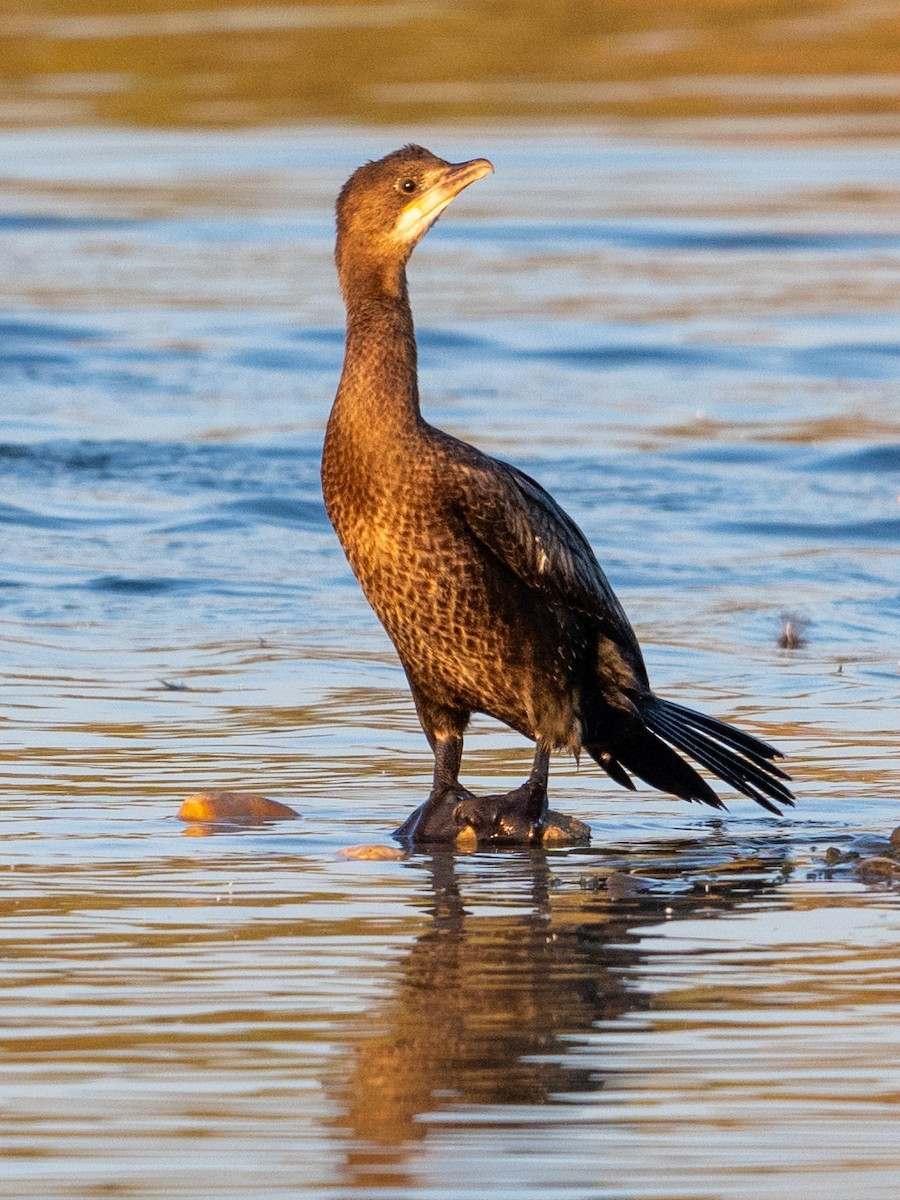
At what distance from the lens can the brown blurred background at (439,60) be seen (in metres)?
24.3

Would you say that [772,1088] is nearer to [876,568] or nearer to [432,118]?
[876,568]

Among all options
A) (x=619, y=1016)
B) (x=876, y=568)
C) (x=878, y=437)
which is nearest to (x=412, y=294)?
(x=878, y=437)

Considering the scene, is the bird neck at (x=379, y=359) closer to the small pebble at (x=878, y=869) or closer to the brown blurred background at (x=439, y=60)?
the small pebble at (x=878, y=869)

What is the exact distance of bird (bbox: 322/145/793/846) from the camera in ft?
20.2

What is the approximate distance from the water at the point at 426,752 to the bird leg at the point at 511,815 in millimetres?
147

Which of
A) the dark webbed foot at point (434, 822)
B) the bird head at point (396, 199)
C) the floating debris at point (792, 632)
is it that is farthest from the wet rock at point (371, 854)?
the floating debris at point (792, 632)

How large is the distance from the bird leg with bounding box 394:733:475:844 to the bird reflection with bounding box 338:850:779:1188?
0.70ft

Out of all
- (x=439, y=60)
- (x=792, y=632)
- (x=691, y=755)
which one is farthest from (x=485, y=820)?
(x=439, y=60)

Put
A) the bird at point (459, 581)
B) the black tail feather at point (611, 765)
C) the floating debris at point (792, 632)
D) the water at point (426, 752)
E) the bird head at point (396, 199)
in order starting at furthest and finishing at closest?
the floating debris at point (792, 632) → the black tail feather at point (611, 765) → the bird head at point (396, 199) → the bird at point (459, 581) → the water at point (426, 752)

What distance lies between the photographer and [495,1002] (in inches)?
184

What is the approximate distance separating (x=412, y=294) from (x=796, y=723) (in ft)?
28.8

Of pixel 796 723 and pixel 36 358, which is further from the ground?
pixel 36 358

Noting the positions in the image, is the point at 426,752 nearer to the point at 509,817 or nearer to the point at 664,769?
the point at 664,769

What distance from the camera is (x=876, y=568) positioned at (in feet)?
32.1
